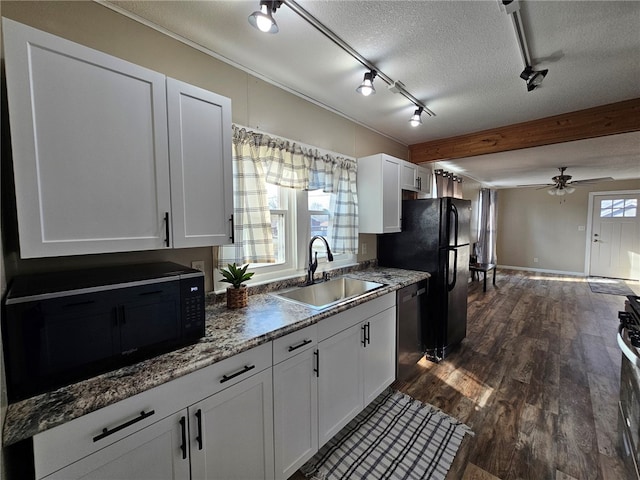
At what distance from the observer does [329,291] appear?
2.43 meters

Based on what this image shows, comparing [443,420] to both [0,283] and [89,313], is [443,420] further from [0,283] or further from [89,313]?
[0,283]

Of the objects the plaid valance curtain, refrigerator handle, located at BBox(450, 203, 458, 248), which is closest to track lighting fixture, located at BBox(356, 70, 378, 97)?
the plaid valance curtain

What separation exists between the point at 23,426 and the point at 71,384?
169mm

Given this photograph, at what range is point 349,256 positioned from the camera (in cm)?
284

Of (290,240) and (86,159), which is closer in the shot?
(86,159)

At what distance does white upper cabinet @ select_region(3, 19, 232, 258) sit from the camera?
901 mm

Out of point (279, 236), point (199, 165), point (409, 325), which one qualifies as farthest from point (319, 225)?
point (199, 165)

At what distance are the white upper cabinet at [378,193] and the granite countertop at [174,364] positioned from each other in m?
1.08

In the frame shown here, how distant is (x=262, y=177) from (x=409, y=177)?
1865mm

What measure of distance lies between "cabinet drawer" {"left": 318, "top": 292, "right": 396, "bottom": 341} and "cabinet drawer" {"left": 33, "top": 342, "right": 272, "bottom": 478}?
1.78 feet

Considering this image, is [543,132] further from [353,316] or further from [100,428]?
[100,428]

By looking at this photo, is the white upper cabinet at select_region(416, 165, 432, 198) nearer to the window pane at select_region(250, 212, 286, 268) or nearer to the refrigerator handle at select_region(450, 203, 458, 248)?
the refrigerator handle at select_region(450, 203, 458, 248)

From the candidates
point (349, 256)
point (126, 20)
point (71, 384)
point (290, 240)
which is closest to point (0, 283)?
point (71, 384)

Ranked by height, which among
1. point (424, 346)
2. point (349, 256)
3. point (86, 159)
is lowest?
point (424, 346)
